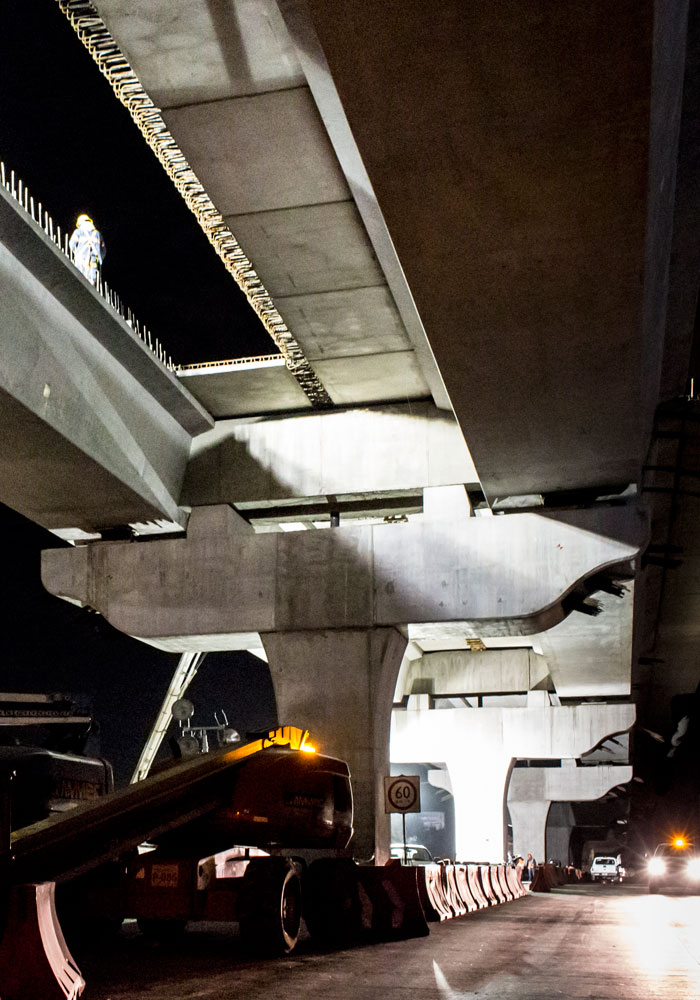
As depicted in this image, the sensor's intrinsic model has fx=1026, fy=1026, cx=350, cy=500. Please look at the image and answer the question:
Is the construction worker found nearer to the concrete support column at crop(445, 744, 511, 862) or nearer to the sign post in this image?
the sign post

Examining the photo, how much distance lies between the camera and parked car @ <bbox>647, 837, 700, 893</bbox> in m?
31.6

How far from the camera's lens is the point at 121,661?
6041cm

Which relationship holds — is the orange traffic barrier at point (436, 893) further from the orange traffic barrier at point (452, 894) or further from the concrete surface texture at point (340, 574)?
the concrete surface texture at point (340, 574)

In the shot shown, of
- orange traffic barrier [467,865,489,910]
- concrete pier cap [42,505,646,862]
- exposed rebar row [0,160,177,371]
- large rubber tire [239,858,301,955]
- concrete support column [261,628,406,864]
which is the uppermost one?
exposed rebar row [0,160,177,371]

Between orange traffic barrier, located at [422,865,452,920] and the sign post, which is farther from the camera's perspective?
the sign post

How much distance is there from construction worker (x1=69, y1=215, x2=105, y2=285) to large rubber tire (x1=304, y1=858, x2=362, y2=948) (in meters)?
11.1

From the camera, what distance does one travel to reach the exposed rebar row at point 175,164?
1218cm

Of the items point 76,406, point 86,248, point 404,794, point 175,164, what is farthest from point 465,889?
Result: point 86,248

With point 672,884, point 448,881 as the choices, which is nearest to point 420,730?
point 672,884

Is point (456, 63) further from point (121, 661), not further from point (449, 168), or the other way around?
point (121, 661)

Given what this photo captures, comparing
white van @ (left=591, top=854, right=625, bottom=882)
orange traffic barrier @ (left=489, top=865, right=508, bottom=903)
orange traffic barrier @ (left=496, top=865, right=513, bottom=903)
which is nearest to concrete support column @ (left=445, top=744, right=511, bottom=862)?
orange traffic barrier @ (left=496, top=865, right=513, bottom=903)

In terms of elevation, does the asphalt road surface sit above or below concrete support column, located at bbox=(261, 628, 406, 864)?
below

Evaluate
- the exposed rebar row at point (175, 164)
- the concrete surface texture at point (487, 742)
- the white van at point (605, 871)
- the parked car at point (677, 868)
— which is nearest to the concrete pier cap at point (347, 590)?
the exposed rebar row at point (175, 164)

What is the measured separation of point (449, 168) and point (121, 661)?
54.1 metres
